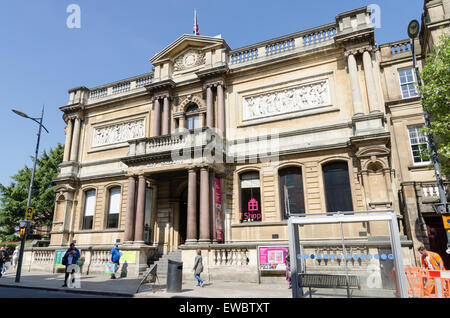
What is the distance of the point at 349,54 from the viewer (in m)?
17.6

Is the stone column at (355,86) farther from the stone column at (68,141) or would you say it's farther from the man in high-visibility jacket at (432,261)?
the stone column at (68,141)

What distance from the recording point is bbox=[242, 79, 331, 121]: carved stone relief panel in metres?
18.3

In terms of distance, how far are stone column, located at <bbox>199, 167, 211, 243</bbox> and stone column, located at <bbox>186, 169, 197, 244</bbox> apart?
0.37m

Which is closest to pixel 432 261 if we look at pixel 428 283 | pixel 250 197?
pixel 428 283

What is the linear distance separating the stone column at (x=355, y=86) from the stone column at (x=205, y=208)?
901 cm

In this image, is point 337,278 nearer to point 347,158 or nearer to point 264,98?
point 347,158

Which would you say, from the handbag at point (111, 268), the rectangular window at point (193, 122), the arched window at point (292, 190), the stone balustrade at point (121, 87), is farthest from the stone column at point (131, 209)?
the stone balustrade at point (121, 87)

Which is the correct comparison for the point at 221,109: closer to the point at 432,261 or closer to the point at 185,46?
the point at 185,46

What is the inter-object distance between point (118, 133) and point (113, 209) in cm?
599

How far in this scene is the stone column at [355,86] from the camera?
16.8m

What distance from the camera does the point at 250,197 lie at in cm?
1850

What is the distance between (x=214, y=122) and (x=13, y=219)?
28.4 metres
